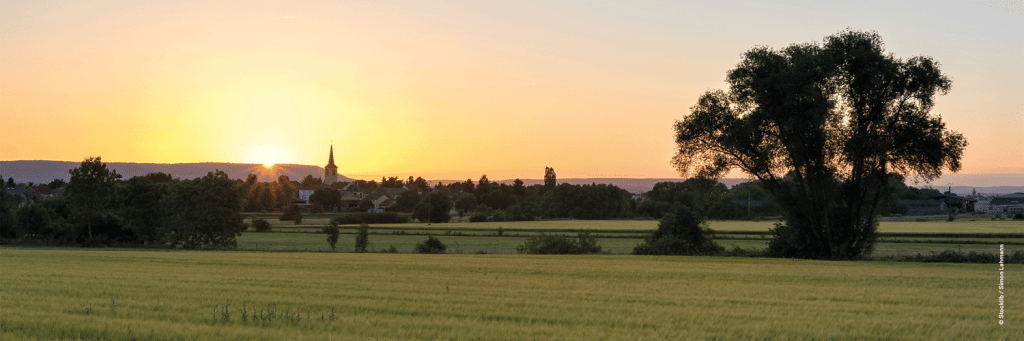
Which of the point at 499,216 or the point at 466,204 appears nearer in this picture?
the point at 499,216

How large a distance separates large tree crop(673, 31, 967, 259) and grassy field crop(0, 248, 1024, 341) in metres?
17.0

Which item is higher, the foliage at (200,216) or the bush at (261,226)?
the foliage at (200,216)

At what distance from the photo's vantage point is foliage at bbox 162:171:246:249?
53.6m

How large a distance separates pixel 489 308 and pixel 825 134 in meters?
30.8

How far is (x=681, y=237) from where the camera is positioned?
4378cm

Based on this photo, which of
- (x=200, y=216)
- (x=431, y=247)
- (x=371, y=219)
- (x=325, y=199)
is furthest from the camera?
(x=325, y=199)

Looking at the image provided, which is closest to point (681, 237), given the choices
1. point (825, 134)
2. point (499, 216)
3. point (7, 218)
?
point (825, 134)

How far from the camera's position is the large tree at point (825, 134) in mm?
33750

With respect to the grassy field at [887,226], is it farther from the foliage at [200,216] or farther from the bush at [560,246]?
the bush at [560,246]

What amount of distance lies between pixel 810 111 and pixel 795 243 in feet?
29.4

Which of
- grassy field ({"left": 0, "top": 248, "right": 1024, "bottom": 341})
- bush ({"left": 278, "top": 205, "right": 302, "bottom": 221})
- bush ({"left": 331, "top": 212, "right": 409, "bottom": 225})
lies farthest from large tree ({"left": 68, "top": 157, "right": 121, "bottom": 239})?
bush ({"left": 278, "top": 205, "right": 302, "bottom": 221})

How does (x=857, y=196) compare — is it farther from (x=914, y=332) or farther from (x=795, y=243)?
(x=914, y=332)

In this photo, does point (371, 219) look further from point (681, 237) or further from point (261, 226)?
point (681, 237)

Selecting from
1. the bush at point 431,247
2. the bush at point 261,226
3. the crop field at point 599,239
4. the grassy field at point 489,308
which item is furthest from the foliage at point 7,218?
the grassy field at point 489,308
